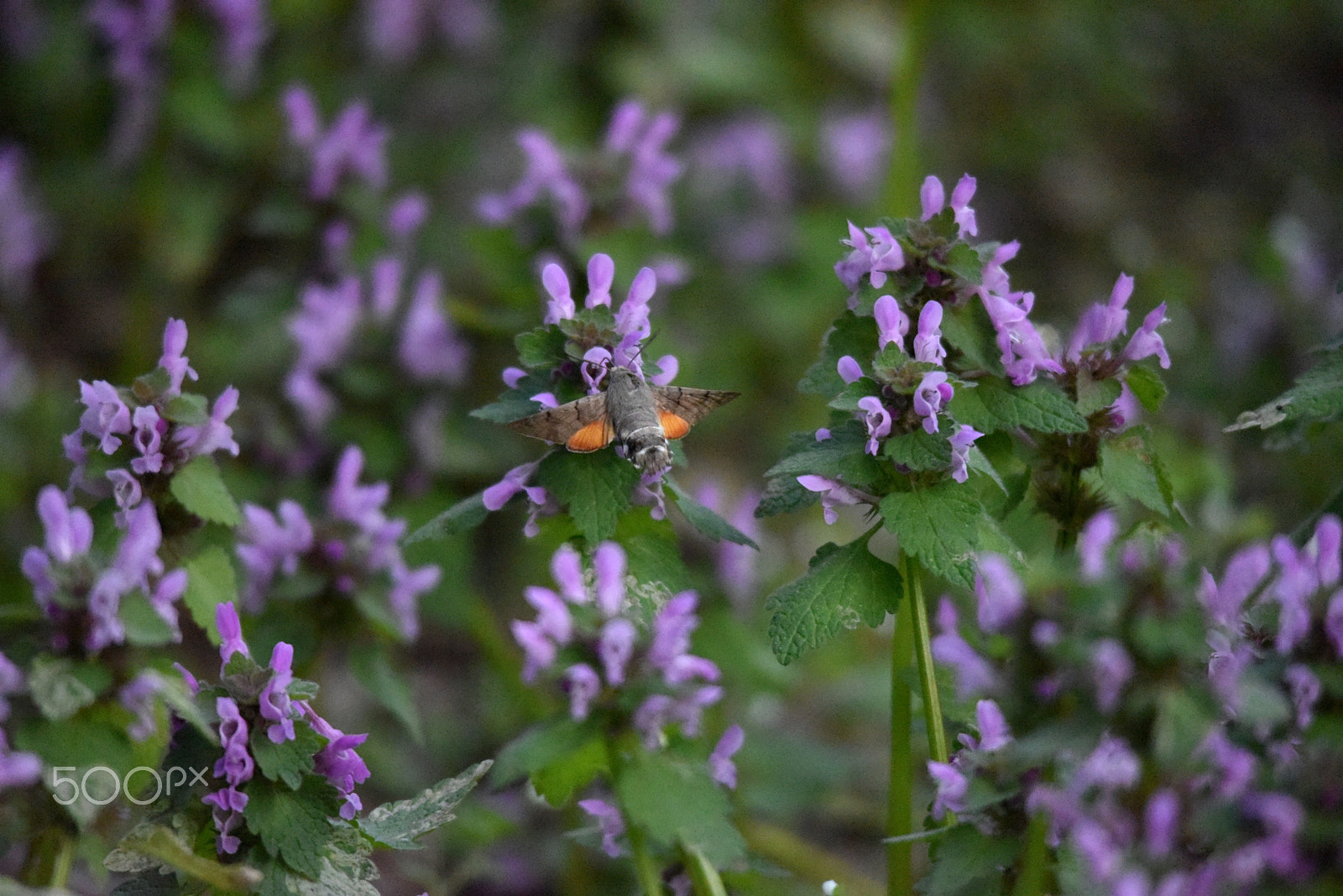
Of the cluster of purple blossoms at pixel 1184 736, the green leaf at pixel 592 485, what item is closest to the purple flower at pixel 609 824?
the green leaf at pixel 592 485

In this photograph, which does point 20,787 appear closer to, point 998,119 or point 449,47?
point 449,47

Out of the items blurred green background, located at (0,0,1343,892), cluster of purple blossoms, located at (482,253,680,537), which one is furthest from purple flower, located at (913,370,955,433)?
blurred green background, located at (0,0,1343,892)

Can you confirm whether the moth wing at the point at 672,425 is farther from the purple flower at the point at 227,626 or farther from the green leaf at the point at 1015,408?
the purple flower at the point at 227,626

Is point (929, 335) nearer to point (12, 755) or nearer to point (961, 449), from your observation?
point (961, 449)

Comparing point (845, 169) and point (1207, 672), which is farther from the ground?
point (1207, 672)

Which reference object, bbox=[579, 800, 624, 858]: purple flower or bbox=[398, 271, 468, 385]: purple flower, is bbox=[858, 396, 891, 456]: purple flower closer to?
bbox=[579, 800, 624, 858]: purple flower

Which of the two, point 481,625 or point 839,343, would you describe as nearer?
point 839,343

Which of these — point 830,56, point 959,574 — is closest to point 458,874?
point 959,574
